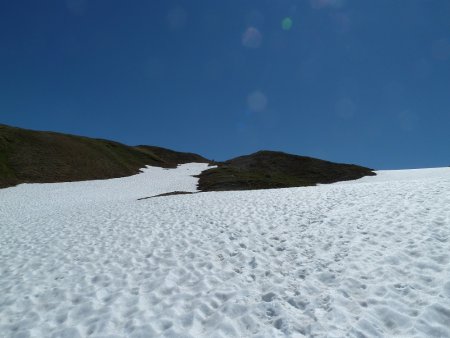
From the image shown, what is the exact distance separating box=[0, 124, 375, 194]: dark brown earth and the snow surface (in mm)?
24650

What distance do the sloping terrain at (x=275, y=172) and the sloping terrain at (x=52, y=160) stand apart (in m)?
19.1

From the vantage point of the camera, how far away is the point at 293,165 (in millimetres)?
72250

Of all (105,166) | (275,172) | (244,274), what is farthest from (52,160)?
(244,274)

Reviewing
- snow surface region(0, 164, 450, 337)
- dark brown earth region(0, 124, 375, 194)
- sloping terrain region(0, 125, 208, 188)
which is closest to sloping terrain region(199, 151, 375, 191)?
dark brown earth region(0, 124, 375, 194)

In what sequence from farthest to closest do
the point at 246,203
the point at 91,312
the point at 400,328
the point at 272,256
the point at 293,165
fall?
the point at 293,165 → the point at 246,203 → the point at 272,256 → the point at 91,312 → the point at 400,328

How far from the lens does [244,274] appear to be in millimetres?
8742

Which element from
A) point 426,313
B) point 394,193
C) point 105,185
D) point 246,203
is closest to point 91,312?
point 426,313

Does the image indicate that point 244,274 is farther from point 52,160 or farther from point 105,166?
point 105,166

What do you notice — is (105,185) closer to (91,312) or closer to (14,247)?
(14,247)

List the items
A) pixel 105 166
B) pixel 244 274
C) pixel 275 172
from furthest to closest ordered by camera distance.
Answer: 1. pixel 275 172
2. pixel 105 166
3. pixel 244 274

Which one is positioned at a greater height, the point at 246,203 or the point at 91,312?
the point at 246,203

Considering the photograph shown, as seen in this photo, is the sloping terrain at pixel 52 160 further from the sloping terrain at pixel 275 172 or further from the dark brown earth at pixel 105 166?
the sloping terrain at pixel 275 172

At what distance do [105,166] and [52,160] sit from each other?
9.02 m

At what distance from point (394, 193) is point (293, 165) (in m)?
55.3
